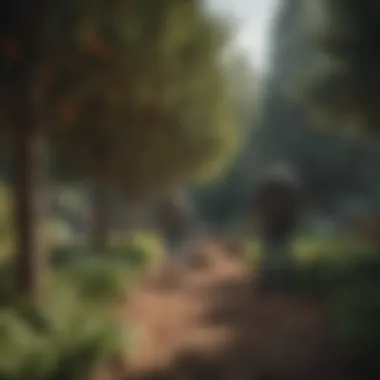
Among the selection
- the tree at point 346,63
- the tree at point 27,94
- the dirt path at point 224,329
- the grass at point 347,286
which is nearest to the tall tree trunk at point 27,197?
the tree at point 27,94

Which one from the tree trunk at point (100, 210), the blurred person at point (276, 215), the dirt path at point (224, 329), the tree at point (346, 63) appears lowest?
the dirt path at point (224, 329)

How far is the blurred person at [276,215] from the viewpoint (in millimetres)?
1040

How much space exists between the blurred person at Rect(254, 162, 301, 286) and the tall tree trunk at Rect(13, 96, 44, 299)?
383 millimetres

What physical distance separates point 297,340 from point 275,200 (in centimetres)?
25

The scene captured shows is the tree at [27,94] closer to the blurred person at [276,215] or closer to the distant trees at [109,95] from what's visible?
the distant trees at [109,95]

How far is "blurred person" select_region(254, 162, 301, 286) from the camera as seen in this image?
1.04 meters

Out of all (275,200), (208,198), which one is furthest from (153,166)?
(275,200)

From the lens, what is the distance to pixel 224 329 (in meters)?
1.05

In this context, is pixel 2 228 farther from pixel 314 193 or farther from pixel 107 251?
pixel 314 193

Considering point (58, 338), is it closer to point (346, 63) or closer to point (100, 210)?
point (100, 210)

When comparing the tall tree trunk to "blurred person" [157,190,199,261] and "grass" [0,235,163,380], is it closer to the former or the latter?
"grass" [0,235,163,380]

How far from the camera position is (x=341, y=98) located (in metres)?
1.07

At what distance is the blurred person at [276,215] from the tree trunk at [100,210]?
264 millimetres

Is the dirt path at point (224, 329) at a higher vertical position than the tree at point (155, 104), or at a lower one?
lower
